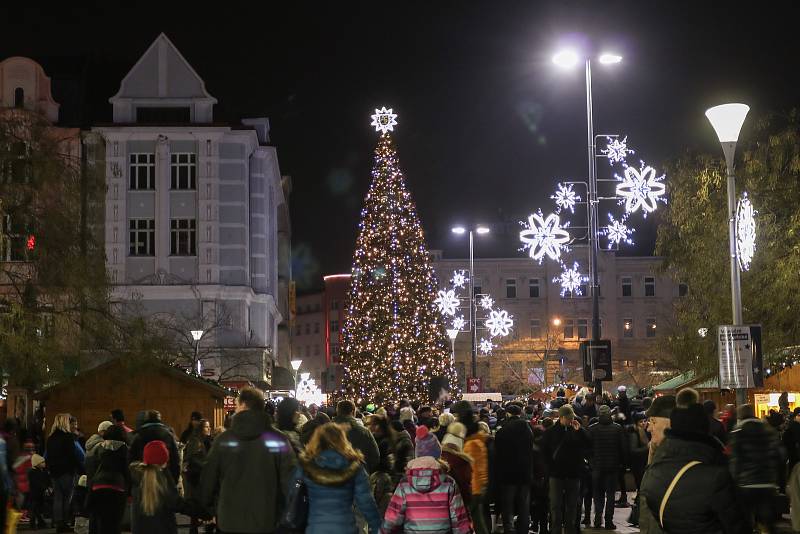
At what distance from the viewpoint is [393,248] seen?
2245 inches

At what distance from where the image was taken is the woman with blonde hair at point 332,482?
9.20 m

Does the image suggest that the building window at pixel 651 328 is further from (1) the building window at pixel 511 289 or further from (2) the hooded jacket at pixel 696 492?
(2) the hooded jacket at pixel 696 492

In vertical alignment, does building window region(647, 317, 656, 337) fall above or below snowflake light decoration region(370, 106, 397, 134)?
below

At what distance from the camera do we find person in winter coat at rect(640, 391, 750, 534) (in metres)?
7.08

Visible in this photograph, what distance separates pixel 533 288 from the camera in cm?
10512

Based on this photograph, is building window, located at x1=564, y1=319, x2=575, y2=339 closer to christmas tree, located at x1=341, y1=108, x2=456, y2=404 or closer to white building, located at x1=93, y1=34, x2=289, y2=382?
christmas tree, located at x1=341, y1=108, x2=456, y2=404

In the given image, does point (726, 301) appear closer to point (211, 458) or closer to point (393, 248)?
point (211, 458)

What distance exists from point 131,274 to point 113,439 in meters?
43.4

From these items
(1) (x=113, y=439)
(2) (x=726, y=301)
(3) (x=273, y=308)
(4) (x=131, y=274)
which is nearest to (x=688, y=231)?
(2) (x=726, y=301)

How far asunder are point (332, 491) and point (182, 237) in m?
48.5

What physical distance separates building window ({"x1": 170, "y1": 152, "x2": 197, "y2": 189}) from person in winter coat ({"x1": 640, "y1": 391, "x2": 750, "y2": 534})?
1990 inches

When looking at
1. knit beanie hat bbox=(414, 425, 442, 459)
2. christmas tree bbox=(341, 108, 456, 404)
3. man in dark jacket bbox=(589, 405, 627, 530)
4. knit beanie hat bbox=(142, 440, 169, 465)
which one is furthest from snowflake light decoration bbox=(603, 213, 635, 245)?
christmas tree bbox=(341, 108, 456, 404)

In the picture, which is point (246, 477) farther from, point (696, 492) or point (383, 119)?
point (383, 119)

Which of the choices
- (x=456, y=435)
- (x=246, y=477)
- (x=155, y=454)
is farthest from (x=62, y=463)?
(x=246, y=477)
